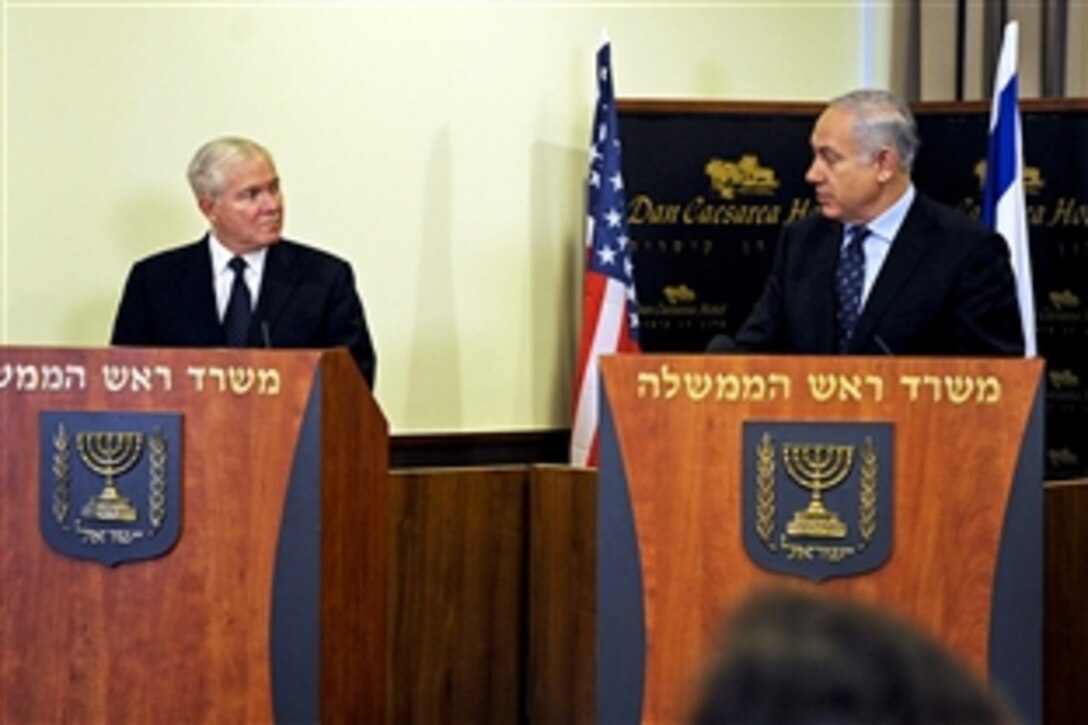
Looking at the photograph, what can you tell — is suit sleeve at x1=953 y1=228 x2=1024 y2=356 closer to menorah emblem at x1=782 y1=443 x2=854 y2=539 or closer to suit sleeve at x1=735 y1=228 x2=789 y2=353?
suit sleeve at x1=735 y1=228 x2=789 y2=353

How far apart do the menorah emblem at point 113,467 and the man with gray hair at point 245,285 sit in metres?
1.05

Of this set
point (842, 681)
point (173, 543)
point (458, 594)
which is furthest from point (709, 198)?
point (842, 681)

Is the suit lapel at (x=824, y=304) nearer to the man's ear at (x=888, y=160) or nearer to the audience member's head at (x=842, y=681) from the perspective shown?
the man's ear at (x=888, y=160)

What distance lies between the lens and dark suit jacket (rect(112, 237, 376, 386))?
14.4 feet

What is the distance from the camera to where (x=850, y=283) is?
3.89m

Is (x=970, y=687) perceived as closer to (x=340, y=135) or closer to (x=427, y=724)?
(x=427, y=724)

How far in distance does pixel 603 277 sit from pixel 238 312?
1279mm

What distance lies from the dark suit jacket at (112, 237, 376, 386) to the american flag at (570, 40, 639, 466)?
1.03 metres

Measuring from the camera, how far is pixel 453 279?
18.8ft

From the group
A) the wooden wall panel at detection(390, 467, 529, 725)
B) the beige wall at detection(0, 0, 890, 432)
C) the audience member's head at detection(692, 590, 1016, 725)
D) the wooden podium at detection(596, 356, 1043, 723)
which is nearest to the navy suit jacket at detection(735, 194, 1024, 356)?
the wooden podium at detection(596, 356, 1043, 723)

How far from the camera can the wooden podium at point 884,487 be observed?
3.17 metres

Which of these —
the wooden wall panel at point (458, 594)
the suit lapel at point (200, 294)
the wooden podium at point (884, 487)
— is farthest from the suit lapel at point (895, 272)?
the wooden wall panel at point (458, 594)

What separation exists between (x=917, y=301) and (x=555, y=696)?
1.81m

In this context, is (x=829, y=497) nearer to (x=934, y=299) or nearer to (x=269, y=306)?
(x=934, y=299)
